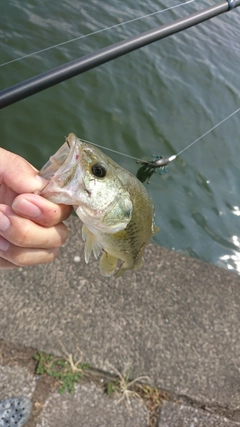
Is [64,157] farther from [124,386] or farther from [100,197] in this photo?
[124,386]

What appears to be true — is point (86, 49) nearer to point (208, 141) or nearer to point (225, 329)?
point (208, 141)

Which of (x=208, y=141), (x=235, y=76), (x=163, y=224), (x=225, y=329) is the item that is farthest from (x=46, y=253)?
(x=235, y=76)

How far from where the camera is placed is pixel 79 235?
3.27m

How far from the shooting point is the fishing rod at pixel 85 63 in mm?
2318

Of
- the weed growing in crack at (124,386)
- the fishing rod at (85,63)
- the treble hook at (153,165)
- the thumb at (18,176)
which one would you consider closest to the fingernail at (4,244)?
the thumb at (18,176)

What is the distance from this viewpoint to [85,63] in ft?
8.38

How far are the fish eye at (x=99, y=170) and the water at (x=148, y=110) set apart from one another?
2.98m

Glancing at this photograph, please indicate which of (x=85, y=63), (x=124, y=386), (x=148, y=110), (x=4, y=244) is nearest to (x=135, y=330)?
(x=124, y=386)

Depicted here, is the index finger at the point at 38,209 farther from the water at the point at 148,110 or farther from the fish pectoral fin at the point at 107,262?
the water at the point at 148,110

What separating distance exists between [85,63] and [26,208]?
4.78ft

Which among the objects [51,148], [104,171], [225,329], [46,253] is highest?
[104,171]

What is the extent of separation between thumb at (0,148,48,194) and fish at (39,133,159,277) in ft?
0.12

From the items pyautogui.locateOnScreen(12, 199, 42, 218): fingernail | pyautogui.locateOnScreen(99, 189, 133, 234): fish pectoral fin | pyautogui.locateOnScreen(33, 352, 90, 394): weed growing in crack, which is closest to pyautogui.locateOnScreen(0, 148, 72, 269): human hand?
pyautogui.locateOnScreen(12, 199, 42, 218): fingernail

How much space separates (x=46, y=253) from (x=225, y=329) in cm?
185
